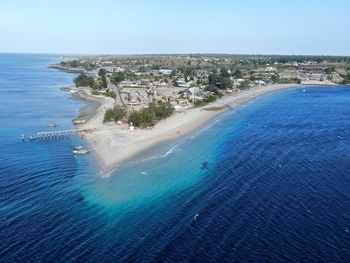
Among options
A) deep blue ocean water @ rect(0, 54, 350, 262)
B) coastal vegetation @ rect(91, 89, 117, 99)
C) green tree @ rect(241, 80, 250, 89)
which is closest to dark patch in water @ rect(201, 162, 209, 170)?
deep blue ocean water @ rect(0, 54, 350, 262)

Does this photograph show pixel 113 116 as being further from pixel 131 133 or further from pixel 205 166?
pixel 205 166

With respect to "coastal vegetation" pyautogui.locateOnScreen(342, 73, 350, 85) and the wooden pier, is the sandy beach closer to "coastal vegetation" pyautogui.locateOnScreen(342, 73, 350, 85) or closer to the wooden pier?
the wooden pier

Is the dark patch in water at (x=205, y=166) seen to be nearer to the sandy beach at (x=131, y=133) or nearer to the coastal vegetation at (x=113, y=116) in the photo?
the sandy beach at (x=131, y=133)

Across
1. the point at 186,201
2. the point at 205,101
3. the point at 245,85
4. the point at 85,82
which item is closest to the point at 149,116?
the point at 186,201

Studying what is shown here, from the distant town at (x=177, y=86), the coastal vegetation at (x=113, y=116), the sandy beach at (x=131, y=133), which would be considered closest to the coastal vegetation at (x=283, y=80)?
the distant town at (x=177, y=86)

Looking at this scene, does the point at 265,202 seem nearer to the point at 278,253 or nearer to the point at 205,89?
the point at 278,253

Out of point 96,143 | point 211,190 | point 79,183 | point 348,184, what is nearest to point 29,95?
point 96,143
